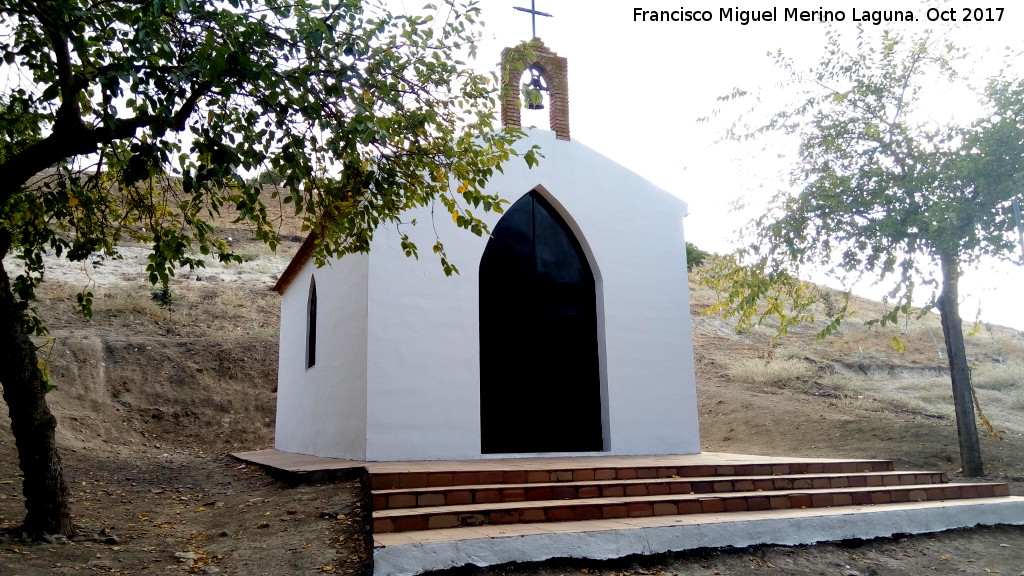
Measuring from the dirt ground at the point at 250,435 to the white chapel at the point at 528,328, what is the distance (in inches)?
62.1

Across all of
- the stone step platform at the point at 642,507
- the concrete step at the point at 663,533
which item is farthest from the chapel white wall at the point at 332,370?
the concrete step at the point at 663,533

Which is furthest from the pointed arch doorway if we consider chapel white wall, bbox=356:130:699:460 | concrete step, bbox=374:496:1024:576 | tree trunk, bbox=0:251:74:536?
tree trunk, bbox=0:251:74:536

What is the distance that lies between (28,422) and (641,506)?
4.95 metres

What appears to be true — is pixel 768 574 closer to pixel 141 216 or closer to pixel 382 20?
pixel 382 20

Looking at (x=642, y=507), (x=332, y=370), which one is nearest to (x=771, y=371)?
(x=332, y=370)

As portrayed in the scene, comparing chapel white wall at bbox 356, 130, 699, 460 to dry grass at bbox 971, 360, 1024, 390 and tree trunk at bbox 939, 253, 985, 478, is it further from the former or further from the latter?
dry grass at bbox 971, 360, 1024, 390

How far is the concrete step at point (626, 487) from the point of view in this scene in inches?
230

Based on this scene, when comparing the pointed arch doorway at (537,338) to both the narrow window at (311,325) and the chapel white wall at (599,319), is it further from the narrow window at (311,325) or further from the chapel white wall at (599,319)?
the narrow window at (311,325)

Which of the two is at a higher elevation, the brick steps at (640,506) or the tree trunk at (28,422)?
the tree trunk at (28,422)

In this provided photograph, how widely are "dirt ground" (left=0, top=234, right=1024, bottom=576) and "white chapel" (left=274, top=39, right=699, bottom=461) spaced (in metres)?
1.58

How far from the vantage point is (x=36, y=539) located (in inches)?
216

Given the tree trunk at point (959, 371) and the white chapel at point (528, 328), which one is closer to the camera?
the white chapel at point (528, 328)

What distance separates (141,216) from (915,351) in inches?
1083

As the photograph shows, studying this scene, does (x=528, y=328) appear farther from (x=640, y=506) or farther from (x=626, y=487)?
(x=640, y=506)
